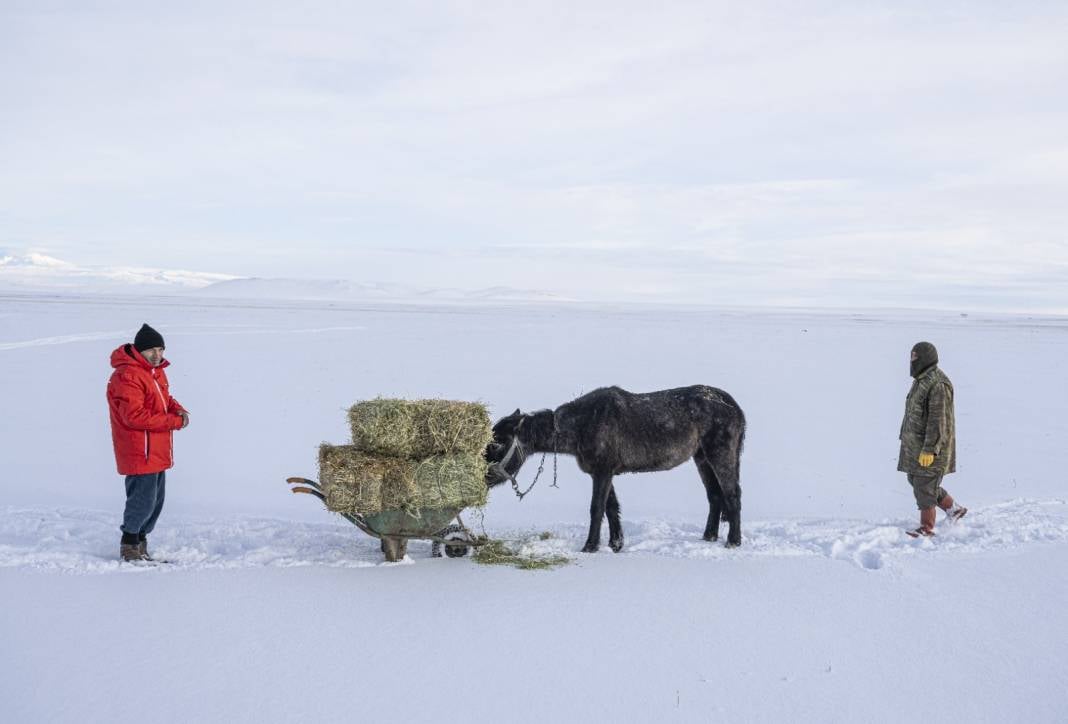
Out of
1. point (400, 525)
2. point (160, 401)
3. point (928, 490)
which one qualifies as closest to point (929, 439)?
point (928, 490)

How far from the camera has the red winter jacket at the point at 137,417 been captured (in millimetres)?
6629

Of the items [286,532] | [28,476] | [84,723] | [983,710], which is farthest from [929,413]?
[28,476]

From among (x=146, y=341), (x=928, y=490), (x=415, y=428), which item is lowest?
(x=928, y=490)

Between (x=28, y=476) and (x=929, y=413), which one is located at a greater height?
(x=929, y=413)

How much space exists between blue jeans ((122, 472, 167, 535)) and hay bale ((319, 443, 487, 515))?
1.51 m

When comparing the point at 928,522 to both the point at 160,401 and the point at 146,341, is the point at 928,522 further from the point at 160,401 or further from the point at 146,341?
the point at 146,341

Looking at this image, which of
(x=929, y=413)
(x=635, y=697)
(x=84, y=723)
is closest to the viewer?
(x=84, y=723)

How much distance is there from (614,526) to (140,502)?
4.23 metres

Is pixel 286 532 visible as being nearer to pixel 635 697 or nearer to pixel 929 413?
pixel 635 697

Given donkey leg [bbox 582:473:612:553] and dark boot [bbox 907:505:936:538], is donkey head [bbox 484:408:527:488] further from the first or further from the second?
dark boot [bbox 907:505:936:538]

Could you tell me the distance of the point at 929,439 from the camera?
7.61 metres

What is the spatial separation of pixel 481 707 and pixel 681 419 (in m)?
3.96

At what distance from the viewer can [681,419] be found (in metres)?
7.76

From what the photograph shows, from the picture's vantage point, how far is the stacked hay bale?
6488 millimetres
